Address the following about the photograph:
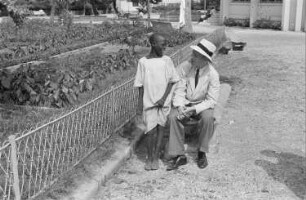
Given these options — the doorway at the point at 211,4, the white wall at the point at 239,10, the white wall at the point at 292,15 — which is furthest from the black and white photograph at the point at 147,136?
the doorway at the point at 211,4

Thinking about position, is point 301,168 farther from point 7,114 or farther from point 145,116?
point 7,114

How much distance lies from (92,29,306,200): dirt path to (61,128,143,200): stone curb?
2.7 inches

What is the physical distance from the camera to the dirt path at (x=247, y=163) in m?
4.34

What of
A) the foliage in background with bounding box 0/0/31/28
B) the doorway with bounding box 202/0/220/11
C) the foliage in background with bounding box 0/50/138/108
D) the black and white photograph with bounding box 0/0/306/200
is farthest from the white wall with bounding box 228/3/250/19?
the foliage in background with bounding box 0/0/31/28

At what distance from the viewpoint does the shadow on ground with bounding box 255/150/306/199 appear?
14.9 feet

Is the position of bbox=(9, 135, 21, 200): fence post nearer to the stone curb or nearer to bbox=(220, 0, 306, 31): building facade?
the stone curb

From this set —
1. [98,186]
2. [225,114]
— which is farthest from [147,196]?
[225,114]

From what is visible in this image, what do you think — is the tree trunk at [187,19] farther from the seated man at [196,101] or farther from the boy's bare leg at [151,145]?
the boy's bare leg at [151,145]

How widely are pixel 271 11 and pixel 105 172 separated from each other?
28.4m

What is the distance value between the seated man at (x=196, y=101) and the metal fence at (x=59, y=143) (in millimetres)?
775

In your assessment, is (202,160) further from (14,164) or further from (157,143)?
(14,164)

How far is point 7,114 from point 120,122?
5.32ft

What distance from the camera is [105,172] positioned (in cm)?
447

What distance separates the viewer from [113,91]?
17.2 feet
